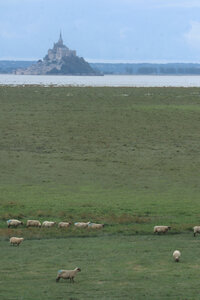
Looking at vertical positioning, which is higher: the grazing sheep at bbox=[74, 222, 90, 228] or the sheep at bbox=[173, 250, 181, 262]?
the sheep at bbox=[173, 250, 181, 262]

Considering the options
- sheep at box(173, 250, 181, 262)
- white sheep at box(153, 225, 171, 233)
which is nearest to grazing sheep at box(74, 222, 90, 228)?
white sheep at box(153, 225, 171, 233)

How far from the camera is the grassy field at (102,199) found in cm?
1714

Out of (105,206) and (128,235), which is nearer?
(128,235)

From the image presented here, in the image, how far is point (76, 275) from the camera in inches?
679

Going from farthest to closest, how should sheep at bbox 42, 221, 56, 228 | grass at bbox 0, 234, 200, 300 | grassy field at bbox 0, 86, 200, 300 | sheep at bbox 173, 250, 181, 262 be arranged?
sheep at bbox 42, 221, 56, 228
sheep at bbox 173, 250, 181, 262
grassy field at bbox 0, 86, 200, 300
grass at bbox 0, 234, 200, 300

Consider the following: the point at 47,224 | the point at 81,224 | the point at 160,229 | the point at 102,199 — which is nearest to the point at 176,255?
the point at 160,229

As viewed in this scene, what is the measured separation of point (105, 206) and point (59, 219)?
271cm

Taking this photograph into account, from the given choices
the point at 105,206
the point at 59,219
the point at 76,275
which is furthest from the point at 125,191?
the point at 76,275

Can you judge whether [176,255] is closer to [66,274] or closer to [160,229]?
[66,274]

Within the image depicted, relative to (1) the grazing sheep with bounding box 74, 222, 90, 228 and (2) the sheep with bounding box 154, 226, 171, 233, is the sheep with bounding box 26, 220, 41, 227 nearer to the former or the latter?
(1) the grazing sheep with bounding box 74, 222, 90, 228

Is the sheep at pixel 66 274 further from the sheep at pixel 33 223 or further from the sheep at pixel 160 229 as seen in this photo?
the sheep at pixel 33 223

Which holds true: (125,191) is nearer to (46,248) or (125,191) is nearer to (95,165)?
(95,165)

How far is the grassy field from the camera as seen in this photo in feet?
56.2

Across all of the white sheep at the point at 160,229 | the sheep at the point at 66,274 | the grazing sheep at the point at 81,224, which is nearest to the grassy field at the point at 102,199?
the sheep at the point at 66,274
